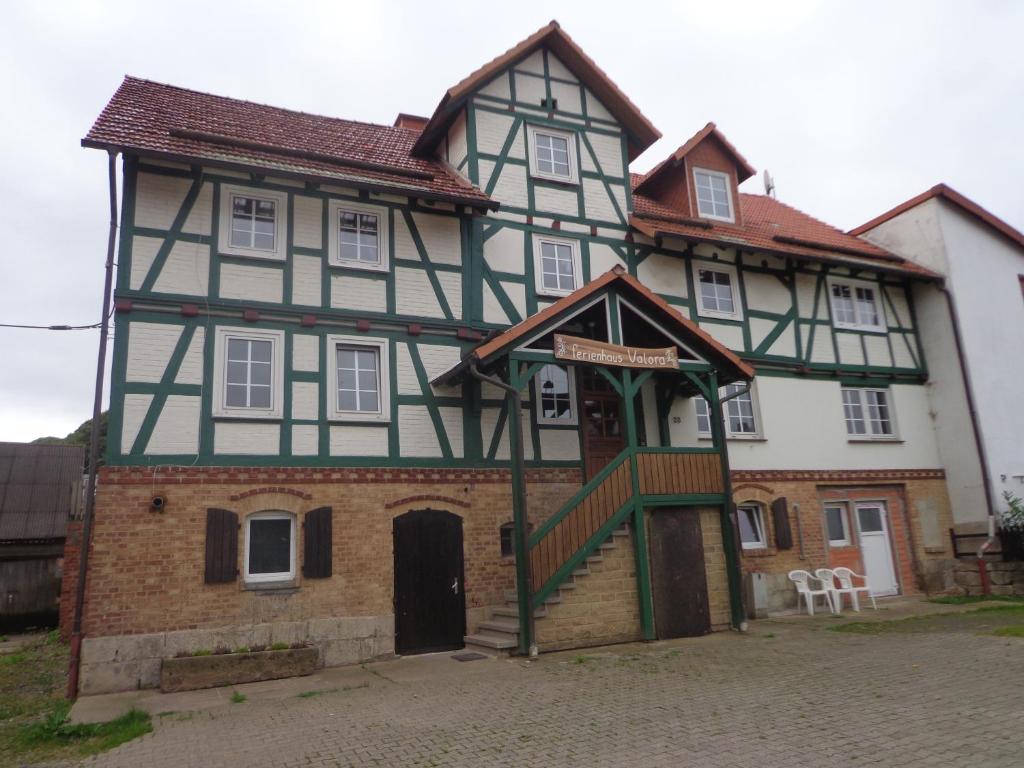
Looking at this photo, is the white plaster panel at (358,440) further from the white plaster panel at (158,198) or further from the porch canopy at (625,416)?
the white plaster panel at (158,198)

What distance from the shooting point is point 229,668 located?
9.99 meters

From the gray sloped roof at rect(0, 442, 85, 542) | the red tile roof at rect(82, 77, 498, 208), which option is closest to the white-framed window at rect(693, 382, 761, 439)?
the red tile roof at rect(82, 77, 498, 208)

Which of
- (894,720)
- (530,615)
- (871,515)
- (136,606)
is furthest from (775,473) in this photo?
(136,606)

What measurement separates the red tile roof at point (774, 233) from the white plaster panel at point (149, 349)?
9062mm

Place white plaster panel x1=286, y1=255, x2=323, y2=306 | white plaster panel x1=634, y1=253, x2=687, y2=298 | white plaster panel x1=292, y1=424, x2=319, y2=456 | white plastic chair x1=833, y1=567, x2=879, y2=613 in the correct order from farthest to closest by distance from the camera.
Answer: white plaster panel x1=634, y1=253, x2=687, y2=298 < white plastic chair x1=833, y1=567, x2=879, y2=613 < white plaster panel x1=286, y1=255, x2=323, y2=306 < white plaster panel x1=292, y1=424, x2=319, y2=456

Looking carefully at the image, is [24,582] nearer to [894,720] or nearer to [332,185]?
[332,185]

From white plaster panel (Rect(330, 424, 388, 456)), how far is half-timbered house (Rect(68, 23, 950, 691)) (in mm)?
36

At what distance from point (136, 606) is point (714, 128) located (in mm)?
14684

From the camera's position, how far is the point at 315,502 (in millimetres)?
11625

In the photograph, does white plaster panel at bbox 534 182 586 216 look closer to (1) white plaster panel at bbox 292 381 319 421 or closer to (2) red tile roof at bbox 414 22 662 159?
(2) red tile roof at bbox 414 22 662 159

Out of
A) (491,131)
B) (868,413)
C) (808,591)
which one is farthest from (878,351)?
(491,131)

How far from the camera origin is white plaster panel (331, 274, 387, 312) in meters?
12.6

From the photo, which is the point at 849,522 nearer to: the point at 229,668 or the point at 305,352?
Answer: the point at 305,352

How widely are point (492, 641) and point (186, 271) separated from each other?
7329 mm
